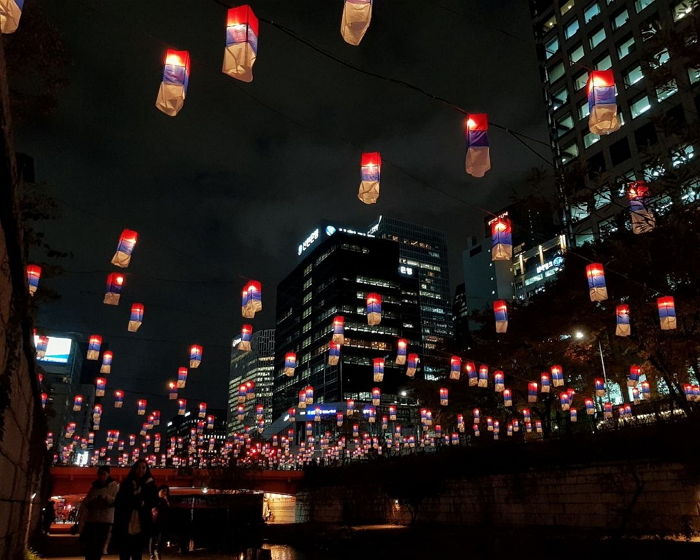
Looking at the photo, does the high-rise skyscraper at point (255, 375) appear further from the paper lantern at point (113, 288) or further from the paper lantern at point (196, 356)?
the paper lantern at point (113, 288)

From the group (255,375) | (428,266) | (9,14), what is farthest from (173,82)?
(255,375)

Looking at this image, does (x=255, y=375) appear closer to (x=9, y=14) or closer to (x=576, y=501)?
(x=576, y=501)

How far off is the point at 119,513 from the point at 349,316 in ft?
280

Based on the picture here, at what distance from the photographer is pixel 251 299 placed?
61.1 ft

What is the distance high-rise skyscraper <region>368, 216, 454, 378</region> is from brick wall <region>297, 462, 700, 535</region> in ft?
366

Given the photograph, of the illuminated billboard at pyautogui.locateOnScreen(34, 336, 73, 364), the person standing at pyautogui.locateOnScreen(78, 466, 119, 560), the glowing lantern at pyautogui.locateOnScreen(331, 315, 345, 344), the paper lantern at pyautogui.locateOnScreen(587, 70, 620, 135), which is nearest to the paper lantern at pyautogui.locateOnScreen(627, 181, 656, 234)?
the paper lantern at pyautogui.locateOnScreen(587, 70, 620, 135)

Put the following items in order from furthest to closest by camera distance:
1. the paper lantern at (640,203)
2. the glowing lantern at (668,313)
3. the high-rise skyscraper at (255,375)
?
the high-rise skyscraper at (255,375), the glowing lantern at (668,313), the paper lantern at (640,203)

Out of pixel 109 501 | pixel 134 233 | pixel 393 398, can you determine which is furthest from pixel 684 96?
pixel 393 398

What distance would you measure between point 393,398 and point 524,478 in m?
67.9

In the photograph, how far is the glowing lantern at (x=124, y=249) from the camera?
14711 mm

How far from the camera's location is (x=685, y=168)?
8250 millimetres

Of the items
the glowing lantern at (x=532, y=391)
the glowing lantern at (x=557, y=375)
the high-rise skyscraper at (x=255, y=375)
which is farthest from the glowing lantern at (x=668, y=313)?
the high-rise skyscraper at (x=255, y=375)

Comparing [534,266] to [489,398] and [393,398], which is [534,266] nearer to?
[393,398]

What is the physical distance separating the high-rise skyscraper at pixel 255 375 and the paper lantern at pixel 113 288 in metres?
131
